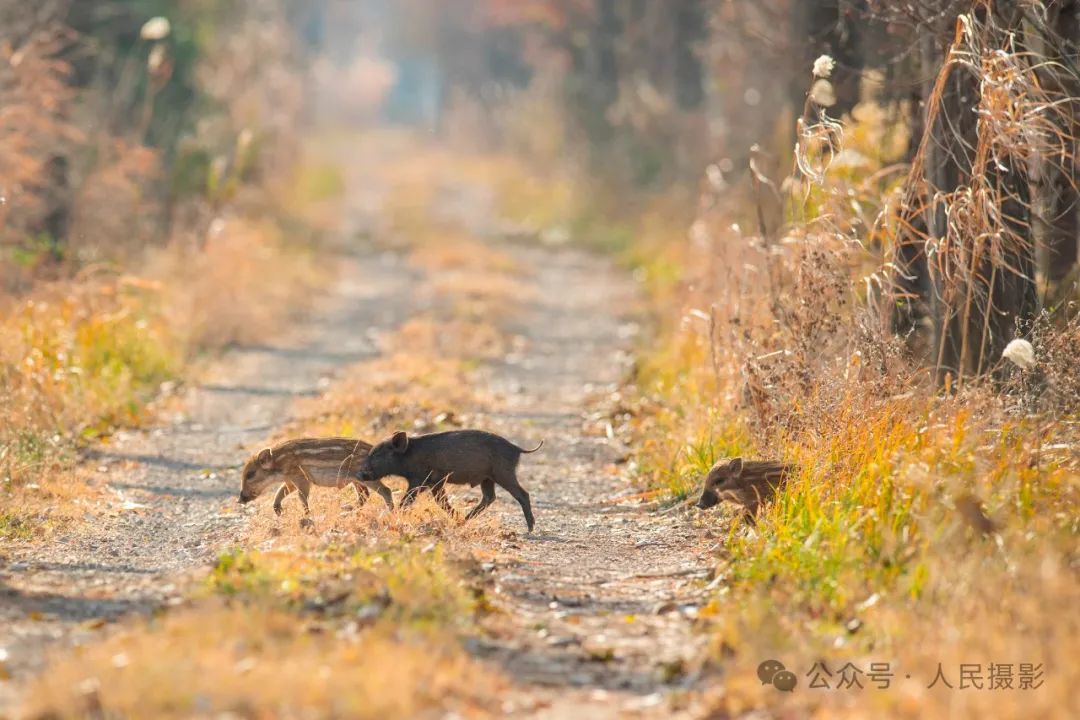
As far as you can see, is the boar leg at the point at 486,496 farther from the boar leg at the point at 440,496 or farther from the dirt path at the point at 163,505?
the dirt path at the point at 163,505

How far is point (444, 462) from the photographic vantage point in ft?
30.3

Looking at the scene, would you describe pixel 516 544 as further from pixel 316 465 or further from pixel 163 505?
pixel 163 505

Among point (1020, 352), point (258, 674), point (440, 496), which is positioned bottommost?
point (440, 496)

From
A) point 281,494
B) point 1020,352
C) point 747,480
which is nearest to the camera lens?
point 1020,352

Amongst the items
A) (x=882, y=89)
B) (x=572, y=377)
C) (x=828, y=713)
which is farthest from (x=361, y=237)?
(x=828, y=713)

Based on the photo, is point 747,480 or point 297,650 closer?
point 297,650

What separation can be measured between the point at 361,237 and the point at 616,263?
6441 mm

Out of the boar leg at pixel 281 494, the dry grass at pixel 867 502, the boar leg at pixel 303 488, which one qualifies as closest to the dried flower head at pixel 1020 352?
the dry grass at pixel 867 502

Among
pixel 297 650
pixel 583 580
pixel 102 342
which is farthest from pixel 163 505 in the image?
pixel 102 342

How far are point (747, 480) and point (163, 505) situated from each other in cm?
392

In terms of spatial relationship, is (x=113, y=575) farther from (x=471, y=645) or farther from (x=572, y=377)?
(x=572, y=377)

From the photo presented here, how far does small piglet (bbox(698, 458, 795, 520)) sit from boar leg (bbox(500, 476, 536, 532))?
109 cm

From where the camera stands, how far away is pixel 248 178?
2666cm

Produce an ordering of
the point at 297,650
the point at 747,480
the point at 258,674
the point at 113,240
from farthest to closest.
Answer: the point at 113,240
the point at 747,480
the point at 297,650
the point at 258,674
